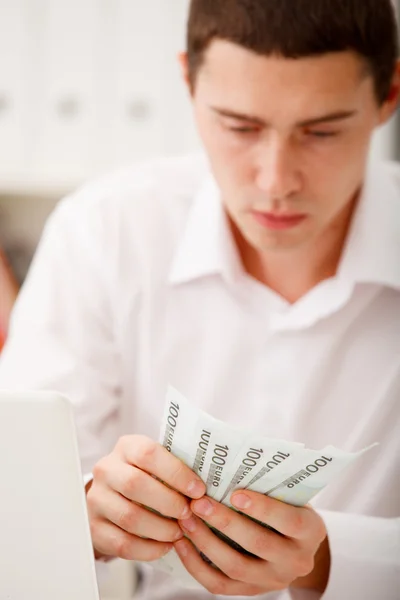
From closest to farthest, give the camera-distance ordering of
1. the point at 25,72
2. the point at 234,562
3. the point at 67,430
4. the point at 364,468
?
the point at 67,430, the point at 234,562, the point at 364,468, the point at 25,72

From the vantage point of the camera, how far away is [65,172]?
1722 millimetres

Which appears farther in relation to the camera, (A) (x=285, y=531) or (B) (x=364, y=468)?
(B) (x=364, y=468)

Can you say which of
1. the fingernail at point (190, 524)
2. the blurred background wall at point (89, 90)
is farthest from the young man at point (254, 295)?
the blurred background wall at point (89, 90)

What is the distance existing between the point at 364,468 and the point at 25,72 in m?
1.17

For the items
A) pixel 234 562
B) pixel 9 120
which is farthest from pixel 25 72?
pixel 234 562

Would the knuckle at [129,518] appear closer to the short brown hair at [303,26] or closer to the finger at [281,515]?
the finger at [281,515]

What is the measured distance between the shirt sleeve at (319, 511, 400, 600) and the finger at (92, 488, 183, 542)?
0.19m

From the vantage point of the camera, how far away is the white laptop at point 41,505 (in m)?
0.56

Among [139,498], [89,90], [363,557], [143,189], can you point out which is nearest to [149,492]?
[139,498]

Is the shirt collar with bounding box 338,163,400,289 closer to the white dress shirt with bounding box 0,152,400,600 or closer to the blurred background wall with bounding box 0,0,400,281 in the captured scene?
the white dress shirt with bounding box 0,152,400,600

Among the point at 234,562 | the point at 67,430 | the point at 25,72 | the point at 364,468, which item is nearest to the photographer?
the point at 67,430

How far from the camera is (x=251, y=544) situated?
0.67 m

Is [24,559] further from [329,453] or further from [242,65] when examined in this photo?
[242,65]

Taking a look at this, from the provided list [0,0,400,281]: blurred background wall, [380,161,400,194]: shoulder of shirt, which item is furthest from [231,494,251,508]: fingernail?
[0,0,400,281]: blurred background wall
